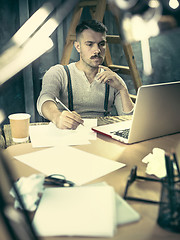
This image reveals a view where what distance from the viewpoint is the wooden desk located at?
1.82ft

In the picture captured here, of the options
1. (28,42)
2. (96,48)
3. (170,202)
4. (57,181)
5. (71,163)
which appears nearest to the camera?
(28,42)

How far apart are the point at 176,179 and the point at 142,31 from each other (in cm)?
45

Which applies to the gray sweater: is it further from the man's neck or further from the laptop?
the laptop

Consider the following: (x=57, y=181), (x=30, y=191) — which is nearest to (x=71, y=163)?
(x=57, y=181)

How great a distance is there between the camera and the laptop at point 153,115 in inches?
41.8

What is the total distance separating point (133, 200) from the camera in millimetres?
690

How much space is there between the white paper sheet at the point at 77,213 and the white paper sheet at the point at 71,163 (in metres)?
0.12

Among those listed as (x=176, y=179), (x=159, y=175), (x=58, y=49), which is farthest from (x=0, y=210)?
(x=58, y=49)

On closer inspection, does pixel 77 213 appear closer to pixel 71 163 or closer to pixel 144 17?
pixel 71 163

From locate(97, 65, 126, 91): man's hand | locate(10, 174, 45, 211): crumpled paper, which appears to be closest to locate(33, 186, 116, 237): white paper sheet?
locate(10, 174, 45, 211): crumpled paper

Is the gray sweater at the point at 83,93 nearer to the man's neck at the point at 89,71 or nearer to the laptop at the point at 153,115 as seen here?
the man's neck at the point at 89,71

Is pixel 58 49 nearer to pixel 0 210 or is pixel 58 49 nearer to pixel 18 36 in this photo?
pixel 18 36

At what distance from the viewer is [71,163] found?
3.03 ft

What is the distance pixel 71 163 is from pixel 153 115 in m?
Answer: 0.43
